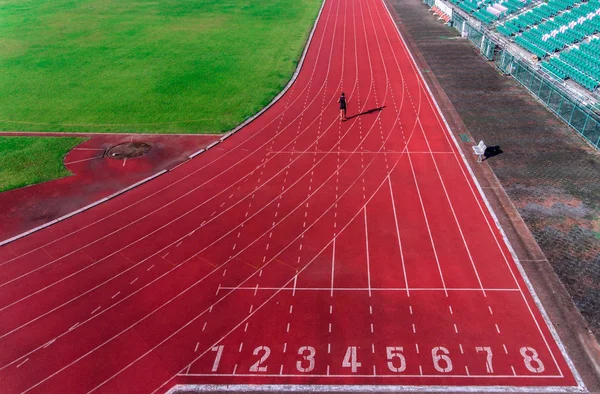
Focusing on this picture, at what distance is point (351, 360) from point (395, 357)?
4.19 feet

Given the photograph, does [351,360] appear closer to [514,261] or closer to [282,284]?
[282,284]

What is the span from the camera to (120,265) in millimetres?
15797

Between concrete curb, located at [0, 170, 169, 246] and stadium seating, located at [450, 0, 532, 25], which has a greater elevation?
stadium seating, located at [450, 0, 532, 25]

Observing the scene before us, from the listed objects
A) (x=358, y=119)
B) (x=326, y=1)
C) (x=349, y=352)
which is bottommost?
(x=349, y=352)

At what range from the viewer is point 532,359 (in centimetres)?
1195

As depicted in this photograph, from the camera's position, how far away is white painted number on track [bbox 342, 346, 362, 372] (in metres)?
12.0

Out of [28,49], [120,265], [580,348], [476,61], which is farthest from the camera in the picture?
[28,49]

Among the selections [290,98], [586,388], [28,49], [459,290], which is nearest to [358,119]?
[290,98]

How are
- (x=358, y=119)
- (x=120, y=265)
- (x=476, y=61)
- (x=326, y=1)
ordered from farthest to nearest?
(x=326, y=1) → (x=476, y=61) → (x=358, y=119) → (x=120, y=265)

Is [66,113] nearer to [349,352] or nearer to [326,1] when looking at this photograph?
[349,352]

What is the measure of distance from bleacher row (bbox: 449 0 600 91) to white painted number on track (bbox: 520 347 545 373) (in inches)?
751

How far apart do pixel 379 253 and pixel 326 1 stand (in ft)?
175

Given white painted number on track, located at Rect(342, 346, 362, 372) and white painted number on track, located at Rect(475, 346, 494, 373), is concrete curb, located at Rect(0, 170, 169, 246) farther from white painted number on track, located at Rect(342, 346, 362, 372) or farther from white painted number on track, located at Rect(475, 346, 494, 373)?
white painted number on track, located at Rect(475, 346, 494, 373)

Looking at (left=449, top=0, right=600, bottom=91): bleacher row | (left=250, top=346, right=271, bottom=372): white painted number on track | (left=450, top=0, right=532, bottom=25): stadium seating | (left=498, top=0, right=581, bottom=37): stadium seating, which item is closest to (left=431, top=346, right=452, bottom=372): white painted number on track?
(left=250, top=346, right=271, bottom=372): white painted number on track
